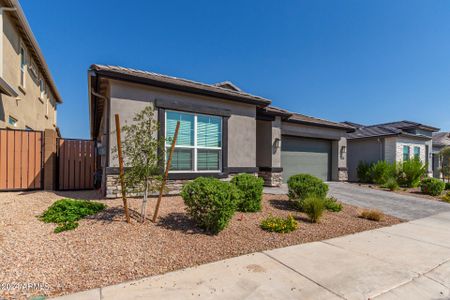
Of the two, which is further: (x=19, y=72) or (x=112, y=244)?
(x=19, y=72)

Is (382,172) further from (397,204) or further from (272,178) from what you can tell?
(272,178)

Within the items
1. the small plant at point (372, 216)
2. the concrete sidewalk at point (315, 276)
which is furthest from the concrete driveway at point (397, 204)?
the concrete sidewalk at point (315, 276)

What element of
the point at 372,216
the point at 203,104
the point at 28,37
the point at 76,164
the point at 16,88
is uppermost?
the point at 28,37

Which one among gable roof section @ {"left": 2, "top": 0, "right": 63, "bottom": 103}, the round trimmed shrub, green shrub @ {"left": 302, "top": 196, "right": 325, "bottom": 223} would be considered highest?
gable roof section @ {"left": 2, "top": 0, "right": 63, "bottom": 103}

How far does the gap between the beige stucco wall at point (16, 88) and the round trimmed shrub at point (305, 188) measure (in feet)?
33.8

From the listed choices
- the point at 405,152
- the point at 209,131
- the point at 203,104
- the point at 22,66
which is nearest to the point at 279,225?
the point at 209,131

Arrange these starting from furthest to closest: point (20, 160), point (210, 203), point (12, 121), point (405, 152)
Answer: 1. point (405, 152)
2. point (12, 121)
3. point (20, 160)
4. point (210, 203)

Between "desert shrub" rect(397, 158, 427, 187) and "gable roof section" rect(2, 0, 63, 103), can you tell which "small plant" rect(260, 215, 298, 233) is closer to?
"gable roof section" rect(2, 0, 63, 103)

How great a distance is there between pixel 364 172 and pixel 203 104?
12.9 meters

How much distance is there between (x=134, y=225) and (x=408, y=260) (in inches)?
202

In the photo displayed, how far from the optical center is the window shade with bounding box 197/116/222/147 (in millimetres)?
8297

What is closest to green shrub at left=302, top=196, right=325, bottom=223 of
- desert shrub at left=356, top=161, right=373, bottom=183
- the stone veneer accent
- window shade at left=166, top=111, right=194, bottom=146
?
window shade at left=166, top=111, right=194, bottom=146

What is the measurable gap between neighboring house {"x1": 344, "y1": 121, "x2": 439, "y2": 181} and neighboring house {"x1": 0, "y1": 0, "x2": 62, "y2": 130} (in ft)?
65.6

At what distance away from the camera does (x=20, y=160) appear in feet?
25.3
